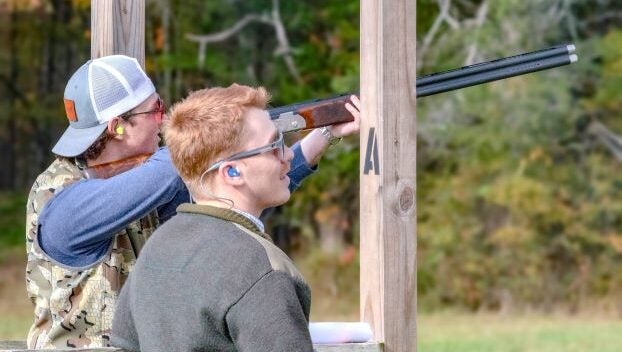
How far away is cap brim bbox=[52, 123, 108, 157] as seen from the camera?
3.60 meters

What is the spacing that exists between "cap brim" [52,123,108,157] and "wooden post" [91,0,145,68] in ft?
1.36

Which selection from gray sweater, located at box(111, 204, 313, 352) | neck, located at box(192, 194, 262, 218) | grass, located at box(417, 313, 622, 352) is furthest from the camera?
Answer: grass, located at box(417, 313, 622, 352)

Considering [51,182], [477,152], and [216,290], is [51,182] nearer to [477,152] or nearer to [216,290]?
[216,290]

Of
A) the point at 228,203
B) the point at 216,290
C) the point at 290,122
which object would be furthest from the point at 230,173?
the point at 290,122

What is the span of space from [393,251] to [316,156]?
2.67 feet

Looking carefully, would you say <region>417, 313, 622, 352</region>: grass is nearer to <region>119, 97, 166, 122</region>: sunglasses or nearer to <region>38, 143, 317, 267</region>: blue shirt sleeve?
<region>119, 97, 166, 122</region>: sunglasses

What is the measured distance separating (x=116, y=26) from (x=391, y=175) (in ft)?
3.93

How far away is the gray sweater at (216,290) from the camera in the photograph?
2.50m

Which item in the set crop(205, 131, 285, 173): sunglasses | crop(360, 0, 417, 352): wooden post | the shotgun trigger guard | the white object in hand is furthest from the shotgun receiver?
crop(205, 131, 285, 173): sunglasses

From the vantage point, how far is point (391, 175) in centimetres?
328

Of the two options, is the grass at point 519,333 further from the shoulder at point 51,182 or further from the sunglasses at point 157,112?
the shoulder at point 51,182

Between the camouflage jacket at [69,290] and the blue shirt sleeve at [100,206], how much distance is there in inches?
2.6

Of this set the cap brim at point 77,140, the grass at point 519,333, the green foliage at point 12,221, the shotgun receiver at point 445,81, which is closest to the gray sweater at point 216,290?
the cap brim at point 77,140

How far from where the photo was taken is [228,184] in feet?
8.95
